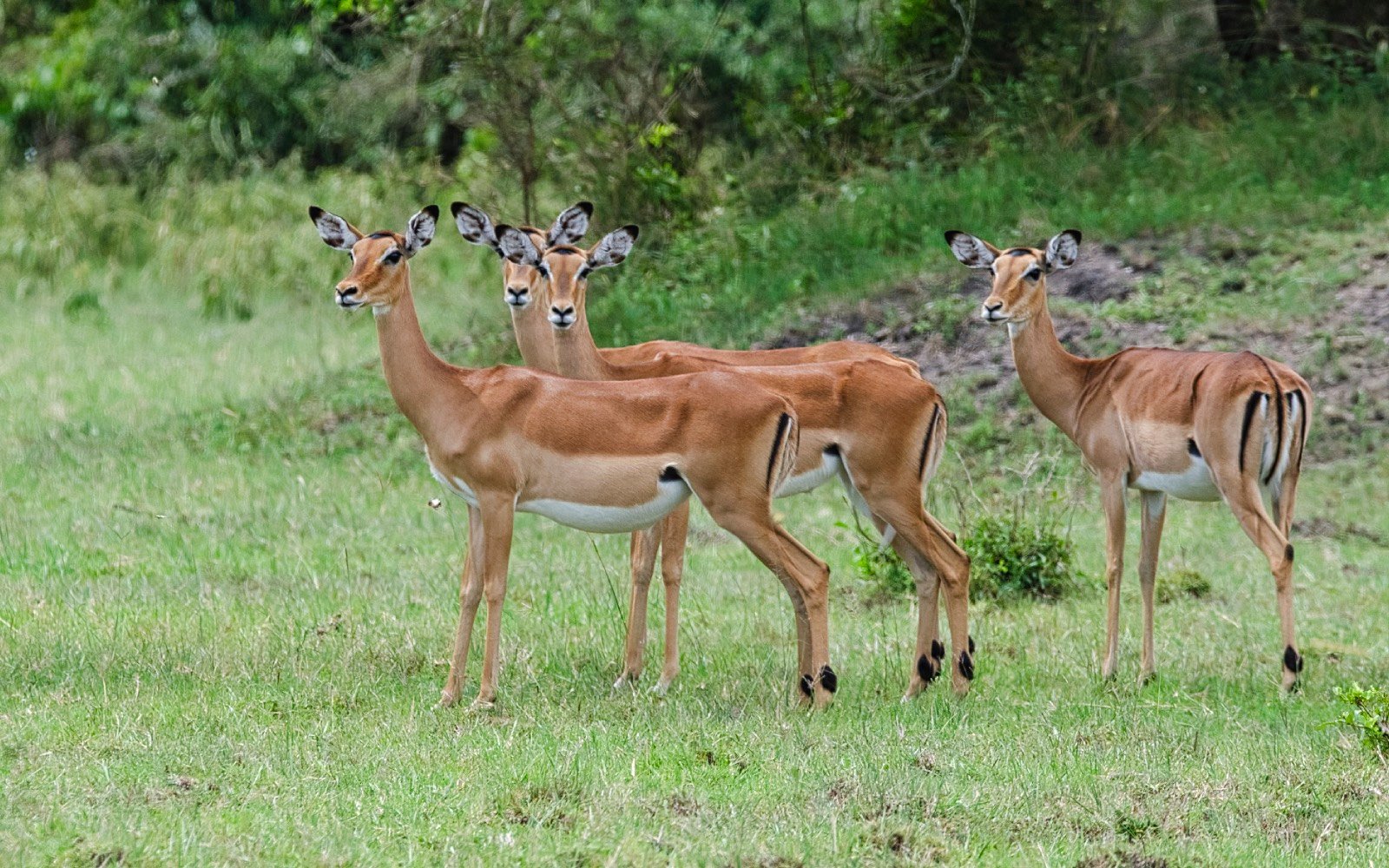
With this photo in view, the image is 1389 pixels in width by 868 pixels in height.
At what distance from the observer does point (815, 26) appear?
16.1 metres

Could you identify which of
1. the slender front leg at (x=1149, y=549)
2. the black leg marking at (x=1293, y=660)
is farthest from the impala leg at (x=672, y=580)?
the black leg marking at (x=1293, y=660)

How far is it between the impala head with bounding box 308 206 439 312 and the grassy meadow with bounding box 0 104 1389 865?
4.25 feet

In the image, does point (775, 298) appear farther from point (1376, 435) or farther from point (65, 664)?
point (65, 664)

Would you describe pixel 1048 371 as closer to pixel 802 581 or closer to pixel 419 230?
pixel 802 581

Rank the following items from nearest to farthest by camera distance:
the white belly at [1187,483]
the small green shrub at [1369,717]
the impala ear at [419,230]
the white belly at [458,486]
→ the small green shrub at [1369,717], the white belly at [458,486], the impala ear at [419,230], the white belly at [1187,483]

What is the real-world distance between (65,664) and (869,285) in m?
7.12

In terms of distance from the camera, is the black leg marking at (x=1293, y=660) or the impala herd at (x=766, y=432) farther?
the black leg marking at (x=1293, y=660)

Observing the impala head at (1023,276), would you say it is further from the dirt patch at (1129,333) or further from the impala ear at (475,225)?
the dirt patch at (1129,333)

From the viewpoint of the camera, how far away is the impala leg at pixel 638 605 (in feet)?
21.6

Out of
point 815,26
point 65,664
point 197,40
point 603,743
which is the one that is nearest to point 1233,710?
point 603,743

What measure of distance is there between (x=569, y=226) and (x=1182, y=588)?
314 centimetres

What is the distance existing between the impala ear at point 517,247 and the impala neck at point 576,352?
250mm

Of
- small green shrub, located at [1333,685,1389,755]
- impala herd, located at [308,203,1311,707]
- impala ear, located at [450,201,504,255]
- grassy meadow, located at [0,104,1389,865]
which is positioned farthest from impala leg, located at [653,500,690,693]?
small green shrub, located at [1333,685,1389,755]

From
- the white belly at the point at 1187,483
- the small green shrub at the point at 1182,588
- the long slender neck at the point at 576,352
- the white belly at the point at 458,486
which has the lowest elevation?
the small green shrub at the point at 1182,588
